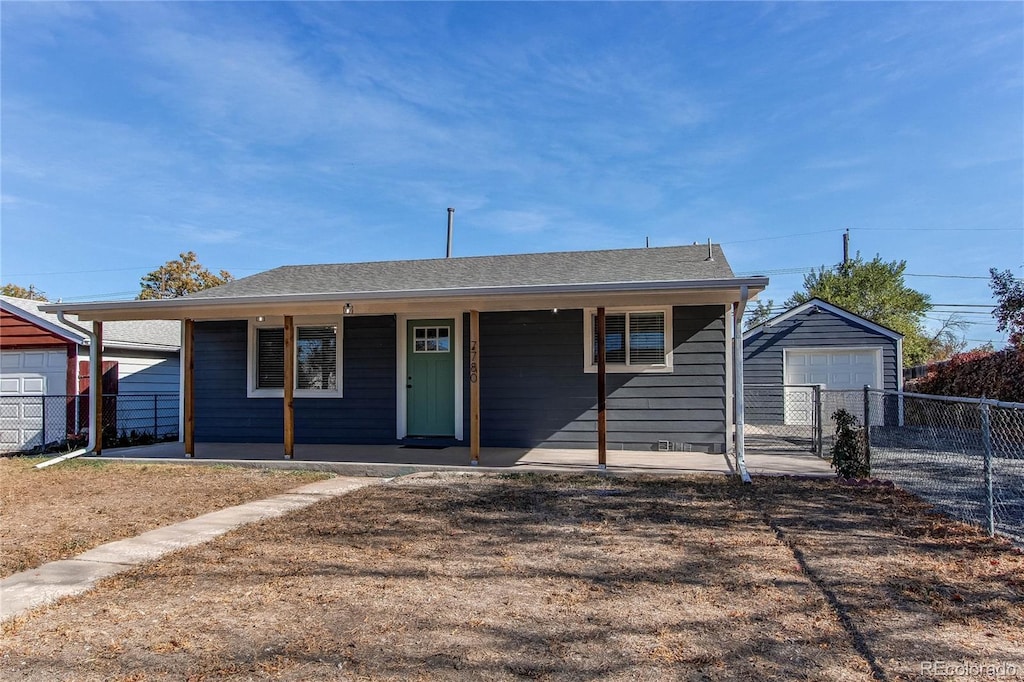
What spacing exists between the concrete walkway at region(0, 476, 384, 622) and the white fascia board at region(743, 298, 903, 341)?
469 inches

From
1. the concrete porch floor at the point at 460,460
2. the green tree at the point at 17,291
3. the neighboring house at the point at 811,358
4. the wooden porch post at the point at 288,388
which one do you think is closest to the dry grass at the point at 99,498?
the concrete porch floor at the point at 460,460

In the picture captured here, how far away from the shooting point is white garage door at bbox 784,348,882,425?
→ 1488cm

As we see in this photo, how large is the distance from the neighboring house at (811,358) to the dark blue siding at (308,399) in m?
9.27

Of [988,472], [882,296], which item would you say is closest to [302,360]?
[988,472]

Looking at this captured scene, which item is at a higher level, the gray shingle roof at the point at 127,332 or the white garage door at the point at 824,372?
the gray shingle roof at the point at 127,332

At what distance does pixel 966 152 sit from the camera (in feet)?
49.0

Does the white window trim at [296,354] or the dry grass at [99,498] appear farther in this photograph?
the white window trim at [296,354]

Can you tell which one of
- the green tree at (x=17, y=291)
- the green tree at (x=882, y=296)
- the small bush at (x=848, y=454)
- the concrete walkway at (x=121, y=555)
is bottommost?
the concrete walkway at (x=121, y=555)

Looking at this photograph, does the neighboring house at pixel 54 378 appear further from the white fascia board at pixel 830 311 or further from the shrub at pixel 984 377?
the shrub at pixel 984 377

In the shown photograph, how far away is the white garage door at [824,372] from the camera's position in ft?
48.8

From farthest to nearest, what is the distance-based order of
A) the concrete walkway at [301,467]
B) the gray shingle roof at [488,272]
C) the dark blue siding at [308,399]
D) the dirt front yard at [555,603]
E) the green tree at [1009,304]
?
the green tree at [1009,304], the dark blue siding at [308,399], the gray shingle roof at [488,272], the concrete walkway at [301,467], the dirt front yard at [555,603]

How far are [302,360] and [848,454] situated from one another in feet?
26.6

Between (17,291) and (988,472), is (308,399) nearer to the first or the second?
(988,472)

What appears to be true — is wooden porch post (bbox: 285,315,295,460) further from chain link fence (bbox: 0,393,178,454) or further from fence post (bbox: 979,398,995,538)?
fence post (bbox: 979,398,995,538)
